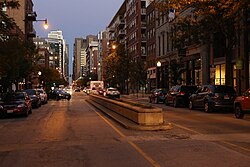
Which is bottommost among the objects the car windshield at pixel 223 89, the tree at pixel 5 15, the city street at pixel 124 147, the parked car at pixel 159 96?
the city street at pixel 124 147

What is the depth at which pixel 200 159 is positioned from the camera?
912 centimetres

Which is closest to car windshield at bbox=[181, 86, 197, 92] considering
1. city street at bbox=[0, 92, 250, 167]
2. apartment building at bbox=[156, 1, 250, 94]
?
apartment building at bbox=[156, 1, 250, 94]

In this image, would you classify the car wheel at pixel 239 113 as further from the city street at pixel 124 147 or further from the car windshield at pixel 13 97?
the car windshield at pixel 13 97

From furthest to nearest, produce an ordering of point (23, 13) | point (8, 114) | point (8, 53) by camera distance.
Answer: point (23, 13), point (8, 53), point (8, 114)

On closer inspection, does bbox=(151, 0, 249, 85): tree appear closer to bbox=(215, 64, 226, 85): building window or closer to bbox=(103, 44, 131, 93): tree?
bbox=(215, 64, 226, 85): building window

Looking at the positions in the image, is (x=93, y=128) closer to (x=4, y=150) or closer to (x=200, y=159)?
(x=4, y=150)

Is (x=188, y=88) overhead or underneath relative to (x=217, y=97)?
overhead

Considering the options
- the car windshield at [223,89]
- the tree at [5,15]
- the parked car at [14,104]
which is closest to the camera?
the tree at [5,15]

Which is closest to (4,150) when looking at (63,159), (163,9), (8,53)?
(63,159)

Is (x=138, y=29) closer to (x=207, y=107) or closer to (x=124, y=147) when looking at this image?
(x=207, y=107)

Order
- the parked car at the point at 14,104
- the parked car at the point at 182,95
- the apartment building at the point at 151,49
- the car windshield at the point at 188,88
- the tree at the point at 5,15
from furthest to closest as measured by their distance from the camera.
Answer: the apartment building at the point at 151,49, the car windshield at the point at 188,88, the parked car at the point at 182,95, the parked car at the point at 14,104, the tree at the point at 5,15

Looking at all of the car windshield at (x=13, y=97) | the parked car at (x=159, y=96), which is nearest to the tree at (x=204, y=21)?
the parked car at (x=159, y=96)

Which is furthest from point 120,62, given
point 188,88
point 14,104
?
point 14,104

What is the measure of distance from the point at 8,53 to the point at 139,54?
59.0 metres
